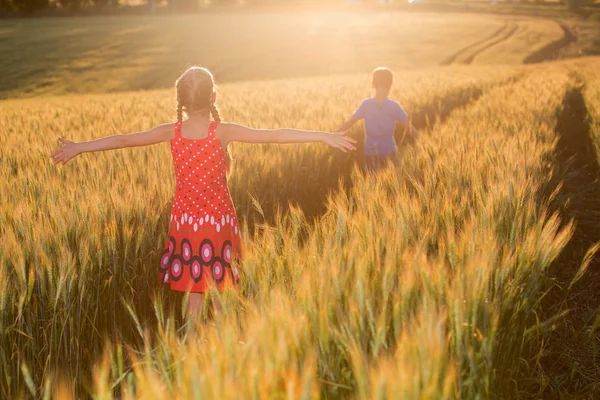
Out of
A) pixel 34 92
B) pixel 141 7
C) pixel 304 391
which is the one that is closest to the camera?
pixel 304 391

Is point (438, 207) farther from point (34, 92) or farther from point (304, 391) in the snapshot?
point (34, 92)

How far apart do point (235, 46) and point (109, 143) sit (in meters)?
42.7

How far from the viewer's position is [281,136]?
2.55 m

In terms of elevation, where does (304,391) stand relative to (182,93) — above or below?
below

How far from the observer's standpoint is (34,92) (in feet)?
91.5

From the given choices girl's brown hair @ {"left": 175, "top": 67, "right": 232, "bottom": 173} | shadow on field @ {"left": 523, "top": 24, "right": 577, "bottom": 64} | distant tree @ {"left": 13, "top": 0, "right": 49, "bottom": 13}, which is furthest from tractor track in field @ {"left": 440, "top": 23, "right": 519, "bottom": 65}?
distant tree @ {"left": 13, "top": 0, "right": 49, "bottom": 13}

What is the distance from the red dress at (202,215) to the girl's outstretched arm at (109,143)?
0.07 metres

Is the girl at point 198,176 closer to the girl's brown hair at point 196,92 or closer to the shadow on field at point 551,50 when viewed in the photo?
the girl's brown hair at point 196,92

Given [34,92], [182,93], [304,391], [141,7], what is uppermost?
[141,7]

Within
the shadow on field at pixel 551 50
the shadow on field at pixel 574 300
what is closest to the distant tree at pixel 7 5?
the shadow on field at pixel 551 50

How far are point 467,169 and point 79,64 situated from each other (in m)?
36.2

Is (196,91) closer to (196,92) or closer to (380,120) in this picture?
(196,92)

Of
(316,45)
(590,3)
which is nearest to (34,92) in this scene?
(316,45)

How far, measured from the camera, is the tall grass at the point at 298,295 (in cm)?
111
